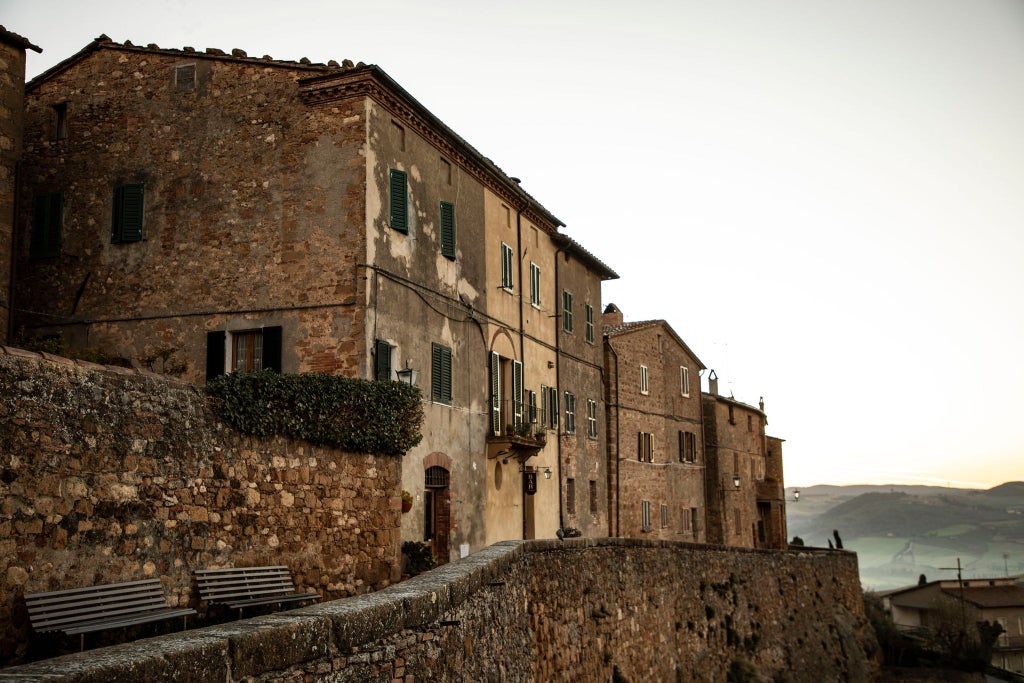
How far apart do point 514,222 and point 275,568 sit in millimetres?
14708

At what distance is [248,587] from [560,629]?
214 inches

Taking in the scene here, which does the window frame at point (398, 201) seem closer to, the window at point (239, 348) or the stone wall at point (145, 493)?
the window at point (239, 348)

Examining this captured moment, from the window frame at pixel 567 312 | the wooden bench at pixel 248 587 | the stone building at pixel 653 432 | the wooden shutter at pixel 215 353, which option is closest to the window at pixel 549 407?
the window frame at pixel 567 312

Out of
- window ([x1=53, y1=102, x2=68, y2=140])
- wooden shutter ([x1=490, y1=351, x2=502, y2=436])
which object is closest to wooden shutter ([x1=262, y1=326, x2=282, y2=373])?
window ([x1=53, y1=102, x2=68, y2=140])

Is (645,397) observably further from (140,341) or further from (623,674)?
(140,341)

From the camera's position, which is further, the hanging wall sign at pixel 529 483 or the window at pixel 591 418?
the window at pixel 591 418

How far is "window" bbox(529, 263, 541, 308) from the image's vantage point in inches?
1009

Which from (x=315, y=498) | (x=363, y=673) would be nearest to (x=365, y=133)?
(x=315, y=498)

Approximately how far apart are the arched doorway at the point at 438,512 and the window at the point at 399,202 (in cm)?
478

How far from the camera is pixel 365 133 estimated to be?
684 inches

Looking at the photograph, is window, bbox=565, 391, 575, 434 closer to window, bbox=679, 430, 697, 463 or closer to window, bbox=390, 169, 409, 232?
window, bbox=679, 430, 697, 463

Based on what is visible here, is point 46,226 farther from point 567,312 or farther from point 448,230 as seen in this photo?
point 567,312

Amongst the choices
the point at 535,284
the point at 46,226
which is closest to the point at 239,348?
the point at 46,226

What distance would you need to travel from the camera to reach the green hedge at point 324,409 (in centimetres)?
1126
